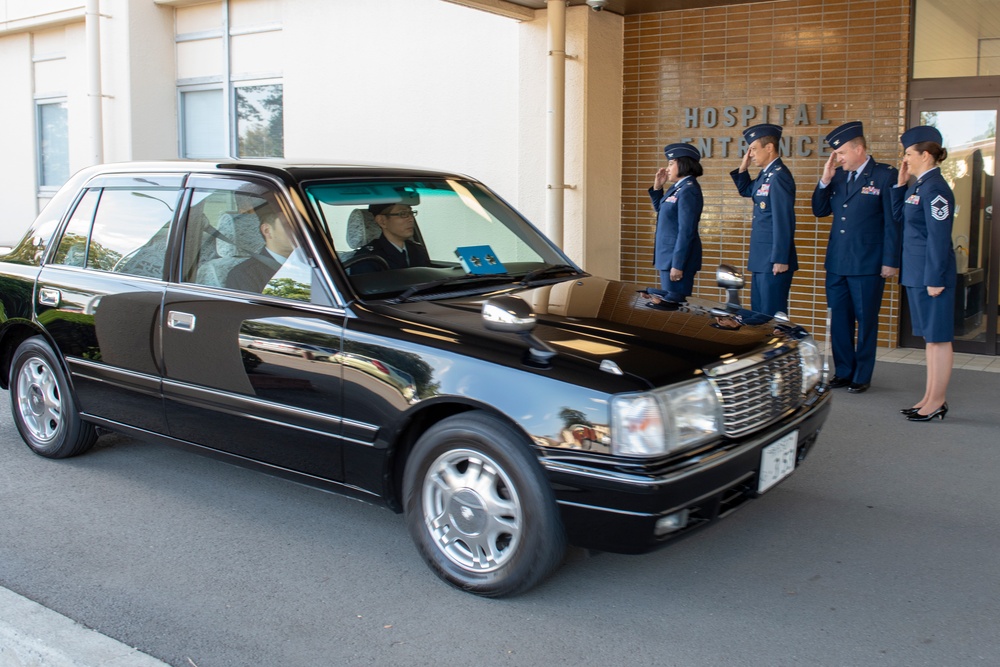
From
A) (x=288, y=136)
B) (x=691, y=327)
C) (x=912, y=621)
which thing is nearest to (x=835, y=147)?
(x=691, y=327)

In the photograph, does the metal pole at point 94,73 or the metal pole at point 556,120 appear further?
the metal pole at point 94,73

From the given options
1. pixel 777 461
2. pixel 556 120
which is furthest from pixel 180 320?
pixel 556 120

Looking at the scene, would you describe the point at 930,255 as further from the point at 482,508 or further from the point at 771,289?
the point at 482,508

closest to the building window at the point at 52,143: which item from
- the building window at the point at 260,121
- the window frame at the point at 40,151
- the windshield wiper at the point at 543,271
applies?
the window frame at the point at 40,151

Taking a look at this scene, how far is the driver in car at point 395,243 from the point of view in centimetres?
427

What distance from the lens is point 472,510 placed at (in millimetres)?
3578

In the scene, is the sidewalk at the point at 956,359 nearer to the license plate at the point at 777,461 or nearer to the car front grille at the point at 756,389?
the car front grille at the point at 756,389

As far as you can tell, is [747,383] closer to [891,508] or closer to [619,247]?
[891,508]

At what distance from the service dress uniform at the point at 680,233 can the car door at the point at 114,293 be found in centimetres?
429

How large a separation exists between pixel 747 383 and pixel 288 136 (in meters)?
10.2

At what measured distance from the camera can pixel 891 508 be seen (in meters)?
4.70

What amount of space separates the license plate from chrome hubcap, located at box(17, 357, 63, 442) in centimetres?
377

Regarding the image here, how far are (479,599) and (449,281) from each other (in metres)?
1.41

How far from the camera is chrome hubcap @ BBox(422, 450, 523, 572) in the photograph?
138 inches
